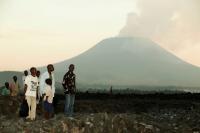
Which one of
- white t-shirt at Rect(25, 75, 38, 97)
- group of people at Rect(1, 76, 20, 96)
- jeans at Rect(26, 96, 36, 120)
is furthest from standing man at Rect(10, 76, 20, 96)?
white t-shirt at Rect(25, 75, 38, 97)

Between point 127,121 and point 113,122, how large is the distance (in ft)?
2.05

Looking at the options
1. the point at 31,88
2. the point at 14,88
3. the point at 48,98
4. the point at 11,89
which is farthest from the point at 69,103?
the point at 11,89

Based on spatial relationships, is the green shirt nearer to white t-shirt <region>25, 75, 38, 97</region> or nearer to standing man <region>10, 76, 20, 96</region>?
standing man <region>10, 76, 20, 96</region>

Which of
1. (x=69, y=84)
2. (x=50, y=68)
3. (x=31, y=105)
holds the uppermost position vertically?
(x=50, y=68)

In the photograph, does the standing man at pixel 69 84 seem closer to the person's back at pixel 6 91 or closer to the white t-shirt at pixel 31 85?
the white t-shirt at pixel 31 85

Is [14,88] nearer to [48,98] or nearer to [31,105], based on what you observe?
[31,105]

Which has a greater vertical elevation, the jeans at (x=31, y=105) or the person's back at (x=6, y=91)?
the person's back at (x=6, y=91)

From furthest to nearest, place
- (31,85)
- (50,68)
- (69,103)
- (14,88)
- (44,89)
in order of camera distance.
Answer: (14,88) < (69,103) < (44,89) < (50,68) < (31,85)

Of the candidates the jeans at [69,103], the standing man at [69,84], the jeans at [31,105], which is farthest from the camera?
the jeans at [69,103]

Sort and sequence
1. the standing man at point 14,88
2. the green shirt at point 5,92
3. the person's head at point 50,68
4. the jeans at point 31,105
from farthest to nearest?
the green shirt at point 5,92 < the standing man at point 14,88 < the jeans at point 31,105 < the person's head at point 50,68

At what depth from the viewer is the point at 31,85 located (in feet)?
77.6

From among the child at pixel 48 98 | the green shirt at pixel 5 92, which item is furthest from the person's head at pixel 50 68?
the green shirt at pixel 5 92

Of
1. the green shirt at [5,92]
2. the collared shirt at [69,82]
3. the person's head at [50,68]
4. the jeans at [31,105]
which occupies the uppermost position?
the person's head at [50,68]

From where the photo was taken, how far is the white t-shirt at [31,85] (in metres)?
23.5
